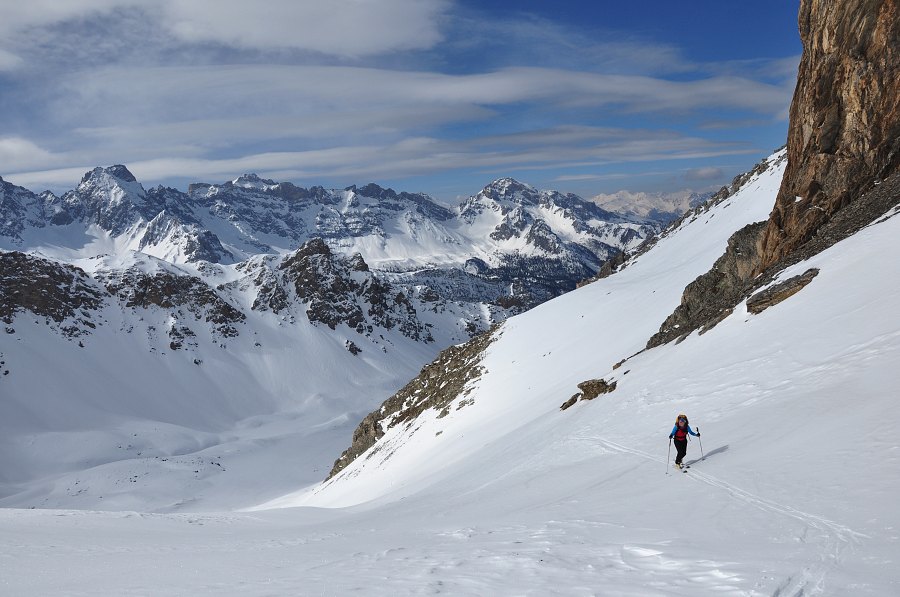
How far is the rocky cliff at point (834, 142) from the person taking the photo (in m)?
25.8

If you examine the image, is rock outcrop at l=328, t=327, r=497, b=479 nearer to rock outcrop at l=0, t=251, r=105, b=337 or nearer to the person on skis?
the person on skis

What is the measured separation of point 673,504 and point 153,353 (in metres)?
133

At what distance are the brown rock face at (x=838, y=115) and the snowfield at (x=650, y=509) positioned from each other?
6.11 meters

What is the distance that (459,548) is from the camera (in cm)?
1042

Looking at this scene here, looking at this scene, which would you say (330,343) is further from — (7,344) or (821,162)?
(821,162)

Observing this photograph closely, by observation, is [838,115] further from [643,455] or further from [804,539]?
[804,539]

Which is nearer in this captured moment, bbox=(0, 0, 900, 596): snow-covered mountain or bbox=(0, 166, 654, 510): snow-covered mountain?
bbox=(0, 0, 900, 596): snow-covered mountain

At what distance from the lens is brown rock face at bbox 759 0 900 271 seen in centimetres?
2608

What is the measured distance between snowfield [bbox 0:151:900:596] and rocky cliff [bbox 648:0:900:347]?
3383 mm

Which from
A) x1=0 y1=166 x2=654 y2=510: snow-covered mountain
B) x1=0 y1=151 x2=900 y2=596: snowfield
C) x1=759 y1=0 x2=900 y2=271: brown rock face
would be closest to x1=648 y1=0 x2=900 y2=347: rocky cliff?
x1=759 y1=0 x2=900 y2=271: brown rock face

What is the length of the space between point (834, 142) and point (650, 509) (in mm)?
26354

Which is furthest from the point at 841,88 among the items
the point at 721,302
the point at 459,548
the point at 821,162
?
the point at 459,548

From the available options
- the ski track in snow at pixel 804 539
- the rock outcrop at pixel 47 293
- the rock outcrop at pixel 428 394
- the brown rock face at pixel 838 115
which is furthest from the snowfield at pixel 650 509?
the rock outcrop at pixel 47 293

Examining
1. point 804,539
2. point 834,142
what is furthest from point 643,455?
point 834,142
